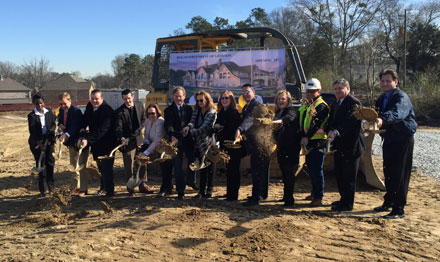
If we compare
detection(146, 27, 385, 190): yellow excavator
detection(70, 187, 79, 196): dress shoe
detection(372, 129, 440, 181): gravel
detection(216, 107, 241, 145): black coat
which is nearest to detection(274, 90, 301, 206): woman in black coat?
detection(216, 107, 241, 145): black coat

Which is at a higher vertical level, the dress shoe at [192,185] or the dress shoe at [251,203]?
the dress shoe at [192,185]

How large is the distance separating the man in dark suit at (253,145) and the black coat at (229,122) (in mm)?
152

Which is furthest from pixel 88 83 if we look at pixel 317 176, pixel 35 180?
pixel 317 176

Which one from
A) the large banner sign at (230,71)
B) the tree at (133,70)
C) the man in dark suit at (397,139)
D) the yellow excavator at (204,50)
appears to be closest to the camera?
the man in dark suit at (397,139)

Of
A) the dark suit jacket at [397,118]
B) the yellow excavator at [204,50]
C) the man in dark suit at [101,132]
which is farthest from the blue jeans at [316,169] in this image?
the man in dark suit at [101,132]

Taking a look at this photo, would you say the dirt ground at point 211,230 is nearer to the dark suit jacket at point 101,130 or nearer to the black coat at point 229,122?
the dark suit jacket at point 101,130

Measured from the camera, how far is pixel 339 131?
16.3 feet

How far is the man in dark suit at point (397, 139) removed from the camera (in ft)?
15.5

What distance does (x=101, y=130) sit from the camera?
5.93 m

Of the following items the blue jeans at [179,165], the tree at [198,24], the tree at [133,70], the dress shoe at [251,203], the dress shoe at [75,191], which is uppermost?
the tree at [198,24]

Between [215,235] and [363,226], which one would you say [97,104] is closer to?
[215,235]

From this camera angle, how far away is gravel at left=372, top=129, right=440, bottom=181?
8.27 metres

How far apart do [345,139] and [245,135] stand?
1.45m

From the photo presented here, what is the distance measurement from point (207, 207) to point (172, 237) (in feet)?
4.14
